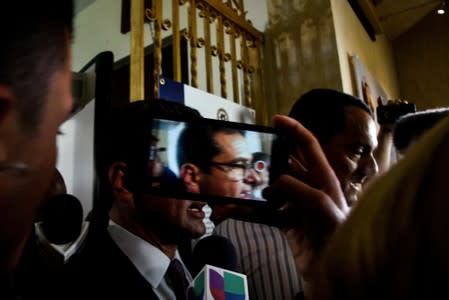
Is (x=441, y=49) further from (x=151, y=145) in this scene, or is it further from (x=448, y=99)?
(x=151, y=145)

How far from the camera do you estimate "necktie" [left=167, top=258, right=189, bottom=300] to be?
76cm

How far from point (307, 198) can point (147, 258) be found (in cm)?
37

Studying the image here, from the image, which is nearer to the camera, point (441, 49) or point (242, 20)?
point (242, 20)

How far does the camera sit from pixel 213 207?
2.01 feet

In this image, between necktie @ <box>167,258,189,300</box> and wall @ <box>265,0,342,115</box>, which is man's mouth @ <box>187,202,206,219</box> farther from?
wall @ <box>265,0,342,115</box>

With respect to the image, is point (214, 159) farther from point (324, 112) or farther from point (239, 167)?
point (324, 112)

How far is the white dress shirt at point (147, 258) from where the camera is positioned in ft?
2.44

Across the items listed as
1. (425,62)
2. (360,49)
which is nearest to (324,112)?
(360,49)

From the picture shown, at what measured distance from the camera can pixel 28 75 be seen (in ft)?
1.13

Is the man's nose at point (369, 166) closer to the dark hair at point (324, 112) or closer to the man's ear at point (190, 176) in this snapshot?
the dark hair at point (324, 112)

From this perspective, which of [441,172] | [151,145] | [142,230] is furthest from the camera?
[142,230]

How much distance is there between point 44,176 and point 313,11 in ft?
5.66

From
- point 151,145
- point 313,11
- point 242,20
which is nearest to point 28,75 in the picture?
point 151,145

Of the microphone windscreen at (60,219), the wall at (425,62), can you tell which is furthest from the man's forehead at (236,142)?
the wall at (425,62)
